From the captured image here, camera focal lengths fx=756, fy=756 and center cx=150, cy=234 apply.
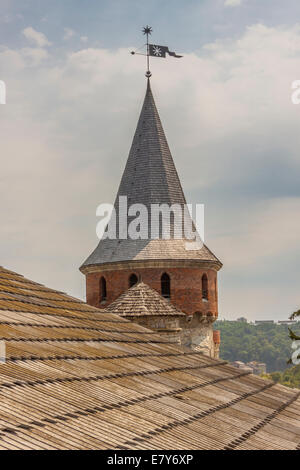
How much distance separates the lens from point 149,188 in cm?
3284

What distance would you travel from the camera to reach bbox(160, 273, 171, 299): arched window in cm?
3119

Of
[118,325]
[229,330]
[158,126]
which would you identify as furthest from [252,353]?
[118,325]

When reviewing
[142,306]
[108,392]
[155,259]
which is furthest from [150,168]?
[108,392]

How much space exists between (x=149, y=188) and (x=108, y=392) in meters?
26.4

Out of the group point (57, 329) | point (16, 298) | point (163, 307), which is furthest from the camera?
point (163, 307)

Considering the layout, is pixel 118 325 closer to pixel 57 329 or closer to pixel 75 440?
pixel 57 329

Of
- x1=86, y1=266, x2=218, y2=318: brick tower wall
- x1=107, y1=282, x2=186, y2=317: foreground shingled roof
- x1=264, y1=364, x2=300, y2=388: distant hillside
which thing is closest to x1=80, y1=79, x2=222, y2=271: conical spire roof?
x1=86, y1=266, x2=218, y2=318: brick tower wall

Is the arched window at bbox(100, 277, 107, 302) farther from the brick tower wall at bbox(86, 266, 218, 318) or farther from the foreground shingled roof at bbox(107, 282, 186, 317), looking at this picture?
the foreground shingled roof at bbox(107, 282, 186, 317)

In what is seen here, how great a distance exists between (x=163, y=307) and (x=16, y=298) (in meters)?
13.3

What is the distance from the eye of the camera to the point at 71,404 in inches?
228

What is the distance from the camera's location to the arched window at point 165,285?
31186 millimetres

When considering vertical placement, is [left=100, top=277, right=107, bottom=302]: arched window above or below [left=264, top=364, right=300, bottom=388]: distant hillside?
above

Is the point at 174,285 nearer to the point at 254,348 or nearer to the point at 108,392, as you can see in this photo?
the point at 108,392

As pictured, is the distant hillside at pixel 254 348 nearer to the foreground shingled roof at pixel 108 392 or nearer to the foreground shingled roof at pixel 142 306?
the foreground shingled roof at pixel 142 306
